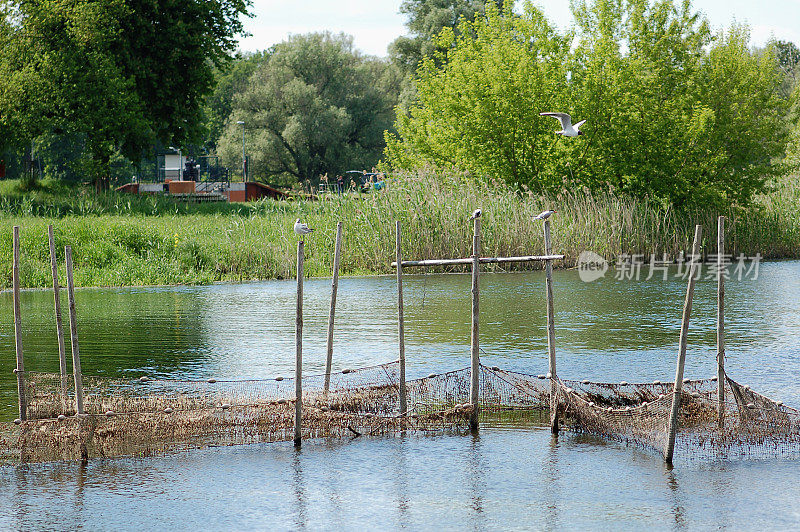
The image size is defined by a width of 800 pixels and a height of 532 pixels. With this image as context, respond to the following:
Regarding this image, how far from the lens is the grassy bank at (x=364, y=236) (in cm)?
2883

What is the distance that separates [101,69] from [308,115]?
31.3m

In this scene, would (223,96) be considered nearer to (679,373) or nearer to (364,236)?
(364,236)

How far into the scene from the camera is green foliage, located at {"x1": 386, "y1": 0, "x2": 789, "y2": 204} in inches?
1433

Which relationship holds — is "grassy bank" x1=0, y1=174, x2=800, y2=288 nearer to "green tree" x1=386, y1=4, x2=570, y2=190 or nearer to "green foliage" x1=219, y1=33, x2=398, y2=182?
"green tree" x1=386, y1=4, x2=570, y2=190

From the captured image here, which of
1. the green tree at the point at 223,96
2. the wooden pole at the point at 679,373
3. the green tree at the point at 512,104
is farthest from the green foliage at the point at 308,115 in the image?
the wooden pole at the point at 679,373

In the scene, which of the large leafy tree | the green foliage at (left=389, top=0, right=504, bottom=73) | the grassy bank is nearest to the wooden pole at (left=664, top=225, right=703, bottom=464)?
the grassy bank

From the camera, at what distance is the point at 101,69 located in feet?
138

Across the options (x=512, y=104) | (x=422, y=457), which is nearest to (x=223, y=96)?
(x=512, y=104)

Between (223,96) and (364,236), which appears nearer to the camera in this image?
(364,236)

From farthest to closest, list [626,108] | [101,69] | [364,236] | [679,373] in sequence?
[101,69], [626,108], [364,236], [679,373]

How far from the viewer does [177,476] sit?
1001 centimetres

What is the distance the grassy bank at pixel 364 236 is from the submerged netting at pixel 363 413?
15.9 m

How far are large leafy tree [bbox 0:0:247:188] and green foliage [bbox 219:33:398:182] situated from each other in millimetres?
23646

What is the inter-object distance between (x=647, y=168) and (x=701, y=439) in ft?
85.9
